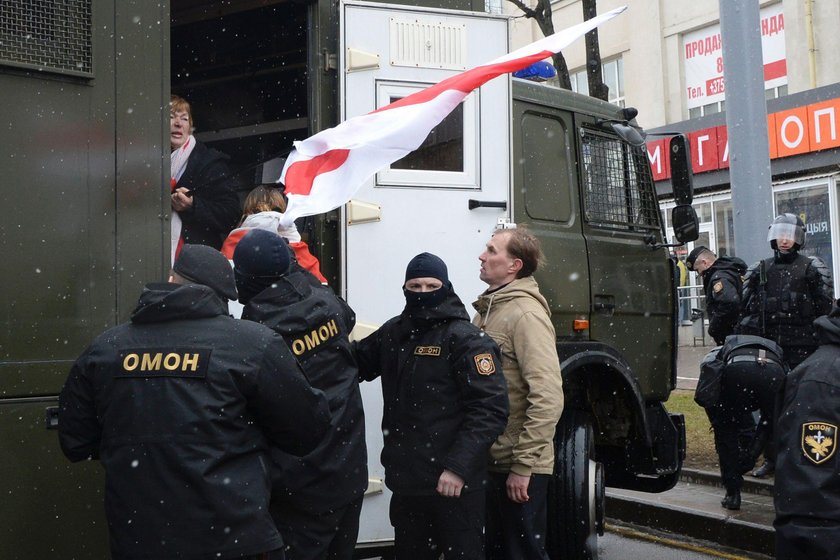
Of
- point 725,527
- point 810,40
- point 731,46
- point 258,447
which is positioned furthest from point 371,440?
point 810,40

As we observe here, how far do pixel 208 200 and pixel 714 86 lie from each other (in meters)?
20.3

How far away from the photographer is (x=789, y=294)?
25.0 feet

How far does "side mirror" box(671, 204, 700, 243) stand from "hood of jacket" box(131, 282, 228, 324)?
12.0ft

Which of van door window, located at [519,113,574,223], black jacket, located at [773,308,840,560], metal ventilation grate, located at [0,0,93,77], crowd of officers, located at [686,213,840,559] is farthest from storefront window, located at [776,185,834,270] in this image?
metal ventilation grate, located at [0,0,93,77]

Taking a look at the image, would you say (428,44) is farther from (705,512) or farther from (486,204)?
(705,512)

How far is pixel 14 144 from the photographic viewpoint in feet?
11.6

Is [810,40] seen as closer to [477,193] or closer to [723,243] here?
[723,243]

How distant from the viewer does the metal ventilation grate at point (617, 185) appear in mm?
5926

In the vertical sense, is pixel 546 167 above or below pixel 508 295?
above

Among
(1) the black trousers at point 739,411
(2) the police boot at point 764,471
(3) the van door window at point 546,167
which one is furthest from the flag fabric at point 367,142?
(2) the police boot at point 764,471

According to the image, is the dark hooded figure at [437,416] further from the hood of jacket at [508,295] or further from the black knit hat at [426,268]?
the hood of jacket at [508,295]

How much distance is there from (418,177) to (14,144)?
1823mm

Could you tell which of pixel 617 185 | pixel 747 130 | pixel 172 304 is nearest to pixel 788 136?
pixel 747 130

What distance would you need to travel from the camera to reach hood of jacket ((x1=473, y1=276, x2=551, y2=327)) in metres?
4.57
